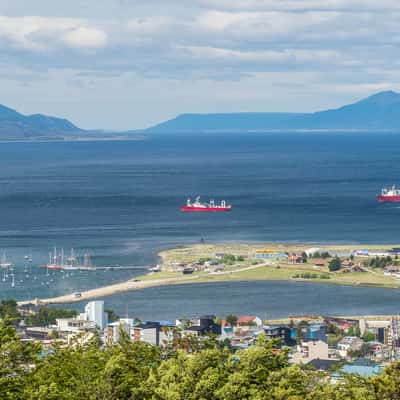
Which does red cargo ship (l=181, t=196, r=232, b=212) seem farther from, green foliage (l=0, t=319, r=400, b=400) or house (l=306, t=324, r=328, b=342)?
green foliage (l=0, t=319, r=400, b=400)

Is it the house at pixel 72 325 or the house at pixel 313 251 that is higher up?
the house at pixel 313 251

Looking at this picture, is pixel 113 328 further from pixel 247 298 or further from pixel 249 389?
pixel 249 389

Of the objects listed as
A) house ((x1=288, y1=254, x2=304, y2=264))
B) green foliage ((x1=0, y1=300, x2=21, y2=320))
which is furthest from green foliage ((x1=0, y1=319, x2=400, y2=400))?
house ((x1=288, y1=254, x2=304, y2=264))

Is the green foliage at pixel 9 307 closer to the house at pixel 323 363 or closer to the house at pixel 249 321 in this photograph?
the house at pixel 249 321

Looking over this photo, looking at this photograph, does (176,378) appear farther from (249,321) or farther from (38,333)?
(249,321)

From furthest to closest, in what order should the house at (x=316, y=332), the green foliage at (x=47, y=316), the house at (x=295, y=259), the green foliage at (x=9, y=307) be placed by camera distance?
the house at (x=295, y=259) → the green foliage at (x=9, y=307) → the green foliage at (x=47, y=316) → the house at (x=316, y=332)

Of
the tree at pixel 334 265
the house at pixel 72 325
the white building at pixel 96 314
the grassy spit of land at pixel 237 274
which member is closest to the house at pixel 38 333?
the house at pixel 72 325

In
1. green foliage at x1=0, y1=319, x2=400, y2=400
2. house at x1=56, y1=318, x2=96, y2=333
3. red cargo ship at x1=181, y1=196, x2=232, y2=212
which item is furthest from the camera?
red cargo ship at x1=181, y1=196, x2=232, y2=212
